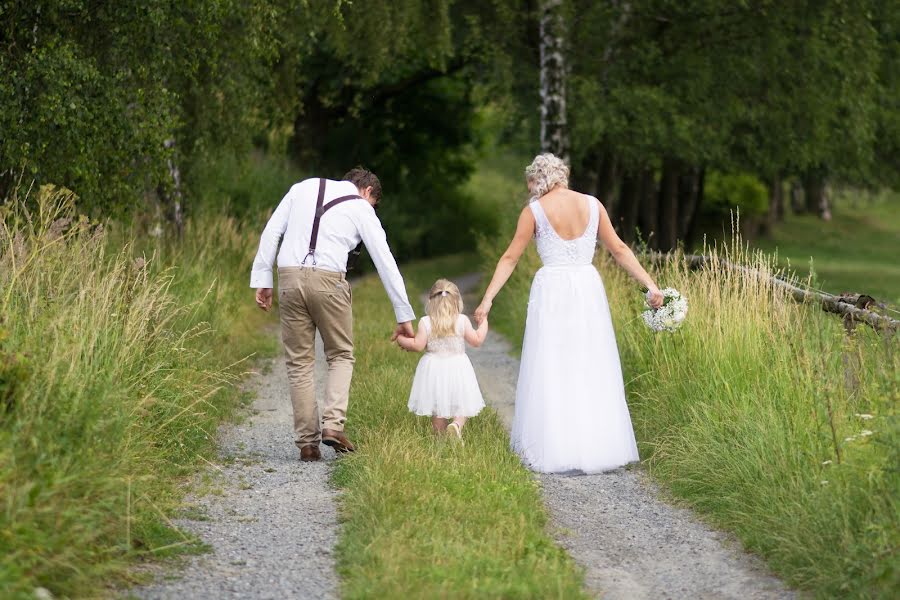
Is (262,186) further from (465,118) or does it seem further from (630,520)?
(630,520)

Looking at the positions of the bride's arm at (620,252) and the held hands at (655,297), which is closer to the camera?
the bride's arm at (620,252)

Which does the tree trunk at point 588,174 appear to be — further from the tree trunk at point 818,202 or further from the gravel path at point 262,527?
the tree trunk at point 818,202

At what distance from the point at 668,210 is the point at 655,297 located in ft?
73.3

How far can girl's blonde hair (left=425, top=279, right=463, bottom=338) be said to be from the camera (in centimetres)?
869

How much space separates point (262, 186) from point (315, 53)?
6.32 meters

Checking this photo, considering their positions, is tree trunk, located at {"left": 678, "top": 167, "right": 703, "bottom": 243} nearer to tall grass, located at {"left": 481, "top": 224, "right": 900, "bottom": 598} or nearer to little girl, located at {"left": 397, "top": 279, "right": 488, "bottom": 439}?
tall grass, located at {"left": 481, "top": 224, "right": 900, "bottom": 598}

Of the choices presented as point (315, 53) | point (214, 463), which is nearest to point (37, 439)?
point (214, 463)

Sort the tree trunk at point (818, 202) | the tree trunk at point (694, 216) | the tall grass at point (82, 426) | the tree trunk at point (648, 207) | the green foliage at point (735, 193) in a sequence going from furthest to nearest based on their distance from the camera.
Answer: the tree trunk at point (818, 202) < the green foliage at point (735, 193) < the tree trunk at point (694, 216) < the tree trunk at point (648, 207) < the tall grass at point (82, 426)

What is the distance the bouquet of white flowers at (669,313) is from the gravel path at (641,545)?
40.8 inches

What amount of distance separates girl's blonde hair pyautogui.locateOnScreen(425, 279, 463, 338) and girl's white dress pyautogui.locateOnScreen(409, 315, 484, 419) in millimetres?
42

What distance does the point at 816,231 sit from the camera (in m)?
47.6

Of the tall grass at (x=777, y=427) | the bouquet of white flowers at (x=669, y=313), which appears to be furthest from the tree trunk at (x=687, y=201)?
the bouquet of white flowers at (x=669, y=313)

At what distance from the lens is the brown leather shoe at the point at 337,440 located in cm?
870

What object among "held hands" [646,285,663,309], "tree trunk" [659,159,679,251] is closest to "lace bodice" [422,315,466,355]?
"held hands" [646,285,663,309]
